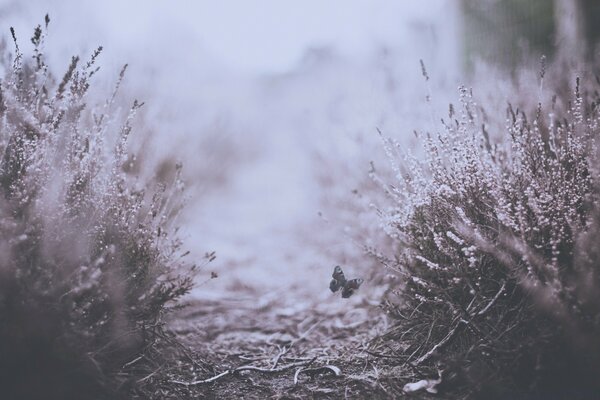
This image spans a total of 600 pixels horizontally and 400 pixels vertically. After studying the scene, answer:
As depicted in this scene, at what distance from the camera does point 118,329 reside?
5.53ft

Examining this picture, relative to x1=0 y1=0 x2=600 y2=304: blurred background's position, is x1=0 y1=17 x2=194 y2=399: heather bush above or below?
below

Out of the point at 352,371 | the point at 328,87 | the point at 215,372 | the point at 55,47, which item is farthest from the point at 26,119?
the point at 328,87

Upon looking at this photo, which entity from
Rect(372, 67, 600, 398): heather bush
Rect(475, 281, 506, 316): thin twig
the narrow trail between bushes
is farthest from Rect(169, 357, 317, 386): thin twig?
Rect(475, 281, 506, 316): thin twig

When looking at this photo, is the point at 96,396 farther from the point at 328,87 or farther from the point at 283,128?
the point at 283,128

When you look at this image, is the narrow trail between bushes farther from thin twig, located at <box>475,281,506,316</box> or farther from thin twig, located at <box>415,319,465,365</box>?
thin twig, located at <box>475,281,506,316</box>

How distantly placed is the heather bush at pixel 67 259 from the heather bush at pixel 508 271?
120 cm

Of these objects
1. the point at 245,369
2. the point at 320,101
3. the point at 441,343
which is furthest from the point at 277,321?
the point at 320,101

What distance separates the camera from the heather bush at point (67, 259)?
139cm

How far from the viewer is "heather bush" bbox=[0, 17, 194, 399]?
4.55 ft

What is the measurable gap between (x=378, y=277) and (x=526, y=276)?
5.45 feet

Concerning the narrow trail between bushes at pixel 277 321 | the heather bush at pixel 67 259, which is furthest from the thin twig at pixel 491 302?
the heather bush at pixel 67 259

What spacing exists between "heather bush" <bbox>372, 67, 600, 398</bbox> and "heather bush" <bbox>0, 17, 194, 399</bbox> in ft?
3.93

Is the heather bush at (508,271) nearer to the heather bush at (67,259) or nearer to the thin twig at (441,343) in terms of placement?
the thin twig at (441,343)

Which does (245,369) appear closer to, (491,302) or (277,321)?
(277,321)
